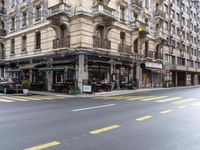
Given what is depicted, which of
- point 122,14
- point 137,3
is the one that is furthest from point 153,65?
point 122,14

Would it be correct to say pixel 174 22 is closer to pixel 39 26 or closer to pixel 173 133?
pixel 39 26

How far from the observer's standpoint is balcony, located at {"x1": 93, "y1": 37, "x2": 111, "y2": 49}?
22650 millimetres

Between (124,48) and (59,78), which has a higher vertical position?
(124,48)

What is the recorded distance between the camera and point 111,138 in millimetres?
5484

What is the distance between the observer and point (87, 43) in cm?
2189

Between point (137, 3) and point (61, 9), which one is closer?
point (61, 9)

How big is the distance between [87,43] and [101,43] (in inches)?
81.4

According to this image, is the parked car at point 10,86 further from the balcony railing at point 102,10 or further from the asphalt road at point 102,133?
the asphalt road at point 102,133

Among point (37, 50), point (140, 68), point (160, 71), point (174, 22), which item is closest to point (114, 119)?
point (37, 50)

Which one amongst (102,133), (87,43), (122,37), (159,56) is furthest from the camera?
(159,56)

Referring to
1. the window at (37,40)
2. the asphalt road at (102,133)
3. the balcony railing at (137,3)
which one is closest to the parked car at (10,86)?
the window at (37,40)

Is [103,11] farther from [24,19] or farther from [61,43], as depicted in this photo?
[24,19]

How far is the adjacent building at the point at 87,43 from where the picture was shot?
21.9 meters

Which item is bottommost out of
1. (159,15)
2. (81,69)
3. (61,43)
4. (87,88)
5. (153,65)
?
(87,88)
